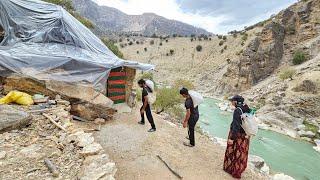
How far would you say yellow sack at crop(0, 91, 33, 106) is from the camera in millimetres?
8225

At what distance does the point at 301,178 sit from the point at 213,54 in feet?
126

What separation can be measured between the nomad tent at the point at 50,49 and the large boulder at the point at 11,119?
9.14 ft

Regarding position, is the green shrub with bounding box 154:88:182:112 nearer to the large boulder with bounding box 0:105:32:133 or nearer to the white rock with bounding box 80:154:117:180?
the large boulder with bounding box 0:105:32:133

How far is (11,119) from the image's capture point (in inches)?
265

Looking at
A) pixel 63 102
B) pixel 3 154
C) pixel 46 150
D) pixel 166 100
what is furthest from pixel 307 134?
pixel 3 154

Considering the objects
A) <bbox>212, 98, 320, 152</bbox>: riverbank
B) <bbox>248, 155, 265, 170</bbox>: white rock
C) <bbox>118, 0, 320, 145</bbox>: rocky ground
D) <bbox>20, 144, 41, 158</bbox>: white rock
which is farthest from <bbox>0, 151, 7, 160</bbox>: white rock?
<bbox>118, 0, 320, 145</bbox>: rocky ground

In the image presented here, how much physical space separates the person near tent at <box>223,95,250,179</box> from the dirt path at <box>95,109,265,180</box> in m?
0.27

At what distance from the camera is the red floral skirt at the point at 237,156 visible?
23.6ft

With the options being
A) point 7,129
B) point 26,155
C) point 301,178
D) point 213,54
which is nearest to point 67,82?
point 7,129

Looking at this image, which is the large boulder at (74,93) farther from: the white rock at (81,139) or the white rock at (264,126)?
the white rock at (264,126)

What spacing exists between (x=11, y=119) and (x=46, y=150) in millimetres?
1232

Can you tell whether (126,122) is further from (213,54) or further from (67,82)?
(213,54)

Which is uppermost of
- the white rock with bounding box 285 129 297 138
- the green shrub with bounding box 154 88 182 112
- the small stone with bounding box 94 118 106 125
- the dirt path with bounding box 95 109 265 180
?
the small stone with bounding box 94 118 106 125

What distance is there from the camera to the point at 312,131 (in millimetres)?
20469
